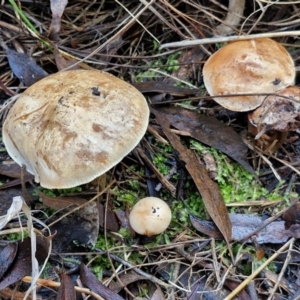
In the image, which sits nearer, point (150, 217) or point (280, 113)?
point (150, 217)

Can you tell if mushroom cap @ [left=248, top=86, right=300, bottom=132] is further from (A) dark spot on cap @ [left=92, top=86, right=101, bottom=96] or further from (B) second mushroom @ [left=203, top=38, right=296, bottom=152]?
(A) dark spot on cap @ [left=92, top=86, right=101, bottom=96]

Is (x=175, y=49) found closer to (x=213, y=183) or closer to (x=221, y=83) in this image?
(x=221, y=83)

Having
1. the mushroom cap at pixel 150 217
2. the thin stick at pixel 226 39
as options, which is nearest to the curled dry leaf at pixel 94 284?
the mushroom cap at pixel 150 217

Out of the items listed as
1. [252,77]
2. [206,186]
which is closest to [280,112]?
[252,77]

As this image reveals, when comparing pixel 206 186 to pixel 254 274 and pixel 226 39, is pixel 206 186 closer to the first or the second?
pixel 254 274

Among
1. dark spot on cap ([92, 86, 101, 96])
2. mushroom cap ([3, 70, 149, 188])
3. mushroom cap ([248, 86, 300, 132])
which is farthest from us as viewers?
mushroom cap ([248, 86, 300, 132])

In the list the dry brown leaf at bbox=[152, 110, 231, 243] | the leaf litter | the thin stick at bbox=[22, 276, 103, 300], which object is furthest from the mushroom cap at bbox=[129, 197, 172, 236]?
the thin stick at bbox=[22, 276, 103, 300]
